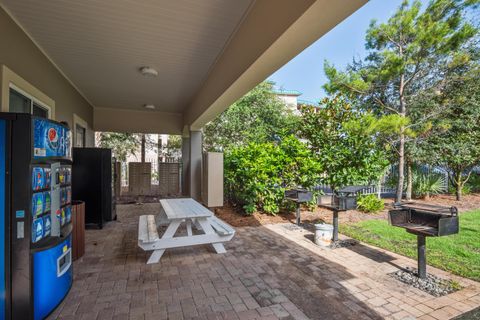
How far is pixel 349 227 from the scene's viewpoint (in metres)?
4.80

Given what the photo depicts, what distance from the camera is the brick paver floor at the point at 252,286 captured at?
2.12 metres

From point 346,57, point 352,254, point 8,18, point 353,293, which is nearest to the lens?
point 353,293

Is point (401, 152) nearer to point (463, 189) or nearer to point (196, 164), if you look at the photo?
point (463, 189)

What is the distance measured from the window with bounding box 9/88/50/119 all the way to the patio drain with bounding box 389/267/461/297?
16.4 ft

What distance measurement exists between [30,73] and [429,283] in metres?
5.60

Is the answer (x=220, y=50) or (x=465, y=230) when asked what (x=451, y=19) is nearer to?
(x=465, y=230)

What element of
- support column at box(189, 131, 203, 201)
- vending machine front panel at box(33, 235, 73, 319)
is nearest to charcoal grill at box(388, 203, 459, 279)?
vending machine front panel at box(33, 235, 73, 319)

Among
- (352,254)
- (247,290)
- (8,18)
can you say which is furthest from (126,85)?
(352,254)

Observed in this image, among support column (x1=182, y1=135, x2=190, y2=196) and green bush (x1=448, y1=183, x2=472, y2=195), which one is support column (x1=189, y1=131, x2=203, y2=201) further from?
green bush (x1=448, y1=183, x2=472, y2=195)

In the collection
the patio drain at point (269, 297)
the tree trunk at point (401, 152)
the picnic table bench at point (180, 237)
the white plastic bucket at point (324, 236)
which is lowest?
the patio drain at point (269, 297)

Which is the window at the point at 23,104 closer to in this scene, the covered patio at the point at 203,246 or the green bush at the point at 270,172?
the covered patio at the point at 203,246

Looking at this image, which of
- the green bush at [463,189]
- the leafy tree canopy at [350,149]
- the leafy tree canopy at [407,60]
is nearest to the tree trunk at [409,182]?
the leafy tree canopy at [407,60]

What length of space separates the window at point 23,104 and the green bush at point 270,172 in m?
3.78

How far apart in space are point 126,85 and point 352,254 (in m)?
5.53
